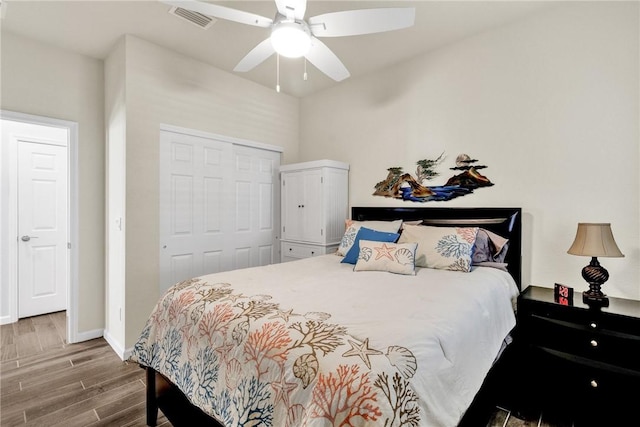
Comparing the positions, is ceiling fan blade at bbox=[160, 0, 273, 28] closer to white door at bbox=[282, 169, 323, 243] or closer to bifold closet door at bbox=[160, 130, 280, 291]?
bifold closet door at bbox=[160, 130, 280, 291]

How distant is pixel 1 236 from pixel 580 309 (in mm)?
5491

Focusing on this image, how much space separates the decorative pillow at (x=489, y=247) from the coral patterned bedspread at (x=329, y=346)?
40 centimetres

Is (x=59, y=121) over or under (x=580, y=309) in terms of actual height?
over

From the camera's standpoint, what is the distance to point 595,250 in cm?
198

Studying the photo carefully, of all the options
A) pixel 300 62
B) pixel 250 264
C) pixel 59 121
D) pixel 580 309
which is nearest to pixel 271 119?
pixel 300 62

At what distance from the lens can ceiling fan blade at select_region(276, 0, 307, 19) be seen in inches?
68.3

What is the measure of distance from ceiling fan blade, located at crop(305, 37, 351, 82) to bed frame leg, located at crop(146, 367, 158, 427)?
225cm

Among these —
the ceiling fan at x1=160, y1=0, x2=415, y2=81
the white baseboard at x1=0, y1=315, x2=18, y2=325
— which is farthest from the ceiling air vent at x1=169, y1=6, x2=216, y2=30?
the white baseboard at x1=0, y1=315, x2=18, y2=325

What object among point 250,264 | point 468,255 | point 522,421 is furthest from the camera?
point 250,264

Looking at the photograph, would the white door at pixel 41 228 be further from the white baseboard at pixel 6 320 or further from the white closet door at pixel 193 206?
the white closet door at pixel 193 206

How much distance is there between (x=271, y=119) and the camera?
4.07 metres

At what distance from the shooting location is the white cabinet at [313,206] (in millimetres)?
3568

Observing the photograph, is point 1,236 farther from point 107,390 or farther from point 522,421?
point 522,421

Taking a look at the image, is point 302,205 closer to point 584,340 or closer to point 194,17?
point 194,17
